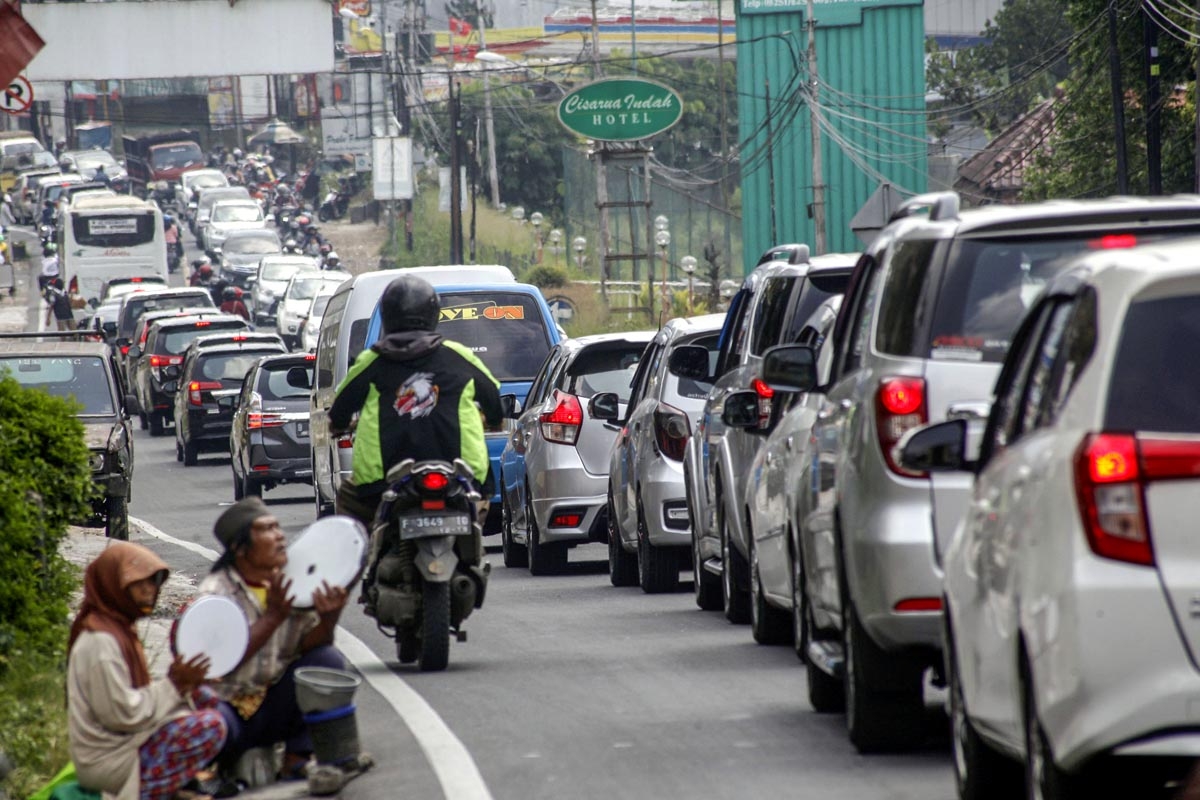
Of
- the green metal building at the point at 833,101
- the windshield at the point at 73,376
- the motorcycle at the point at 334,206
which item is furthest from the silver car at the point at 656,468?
the motorcycle at the point at 334,206

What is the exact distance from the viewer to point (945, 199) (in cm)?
781

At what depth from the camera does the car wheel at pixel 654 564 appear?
14.4 meters

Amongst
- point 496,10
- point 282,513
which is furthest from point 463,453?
point 496,10

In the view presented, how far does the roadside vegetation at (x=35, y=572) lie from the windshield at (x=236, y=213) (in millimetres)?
68005

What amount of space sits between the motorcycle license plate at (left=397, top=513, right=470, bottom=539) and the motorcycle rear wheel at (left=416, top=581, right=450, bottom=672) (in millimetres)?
234

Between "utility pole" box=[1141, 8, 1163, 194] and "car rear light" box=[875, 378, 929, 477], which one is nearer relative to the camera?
"car rear light" box=[875, 378, 929, 477]

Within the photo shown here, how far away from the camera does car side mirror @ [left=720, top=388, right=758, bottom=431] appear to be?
11.2m

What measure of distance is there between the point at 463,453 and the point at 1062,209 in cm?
364

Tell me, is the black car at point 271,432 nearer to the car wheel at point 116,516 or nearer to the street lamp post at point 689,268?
the car wheel at point 116,516

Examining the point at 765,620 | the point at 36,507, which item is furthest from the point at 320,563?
the point at 765,620

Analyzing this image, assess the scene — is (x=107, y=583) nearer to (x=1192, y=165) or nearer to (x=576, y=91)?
(x=1192, y=165)

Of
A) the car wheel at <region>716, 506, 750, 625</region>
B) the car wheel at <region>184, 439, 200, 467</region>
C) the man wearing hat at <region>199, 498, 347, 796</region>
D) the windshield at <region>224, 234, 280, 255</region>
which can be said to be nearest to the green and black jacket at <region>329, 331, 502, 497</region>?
the car wheel at <region>716, 506, 750, 625</region>

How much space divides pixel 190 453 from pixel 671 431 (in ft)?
65.4

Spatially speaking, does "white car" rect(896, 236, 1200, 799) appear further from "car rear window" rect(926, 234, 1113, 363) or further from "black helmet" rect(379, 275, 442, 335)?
"black helmet" rect(379, 275, 442, 335)
